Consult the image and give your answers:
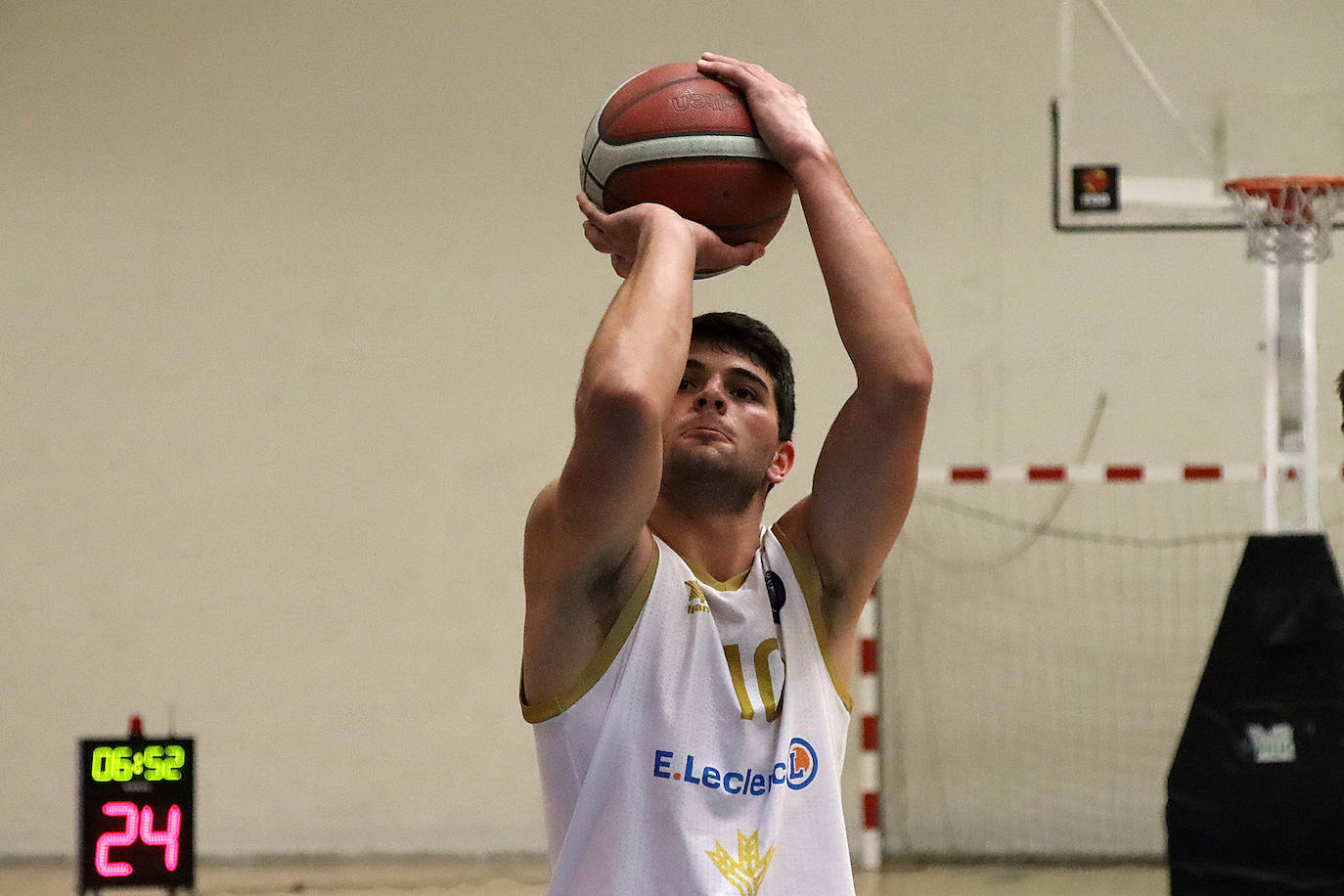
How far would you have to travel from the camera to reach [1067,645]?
277 inches

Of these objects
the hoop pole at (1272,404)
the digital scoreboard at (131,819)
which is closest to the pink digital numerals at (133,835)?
the digital scoreboard at (131,819)

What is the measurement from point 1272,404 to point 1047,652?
71.0 inches

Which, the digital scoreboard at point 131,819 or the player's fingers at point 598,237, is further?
the digital scoreboard at point 131,819

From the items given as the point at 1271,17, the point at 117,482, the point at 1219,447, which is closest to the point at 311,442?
the point at 117,482

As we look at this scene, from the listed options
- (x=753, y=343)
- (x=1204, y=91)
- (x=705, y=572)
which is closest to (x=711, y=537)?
(x=705, y=572)

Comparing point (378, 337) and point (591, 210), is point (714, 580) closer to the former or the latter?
point (591, 210)

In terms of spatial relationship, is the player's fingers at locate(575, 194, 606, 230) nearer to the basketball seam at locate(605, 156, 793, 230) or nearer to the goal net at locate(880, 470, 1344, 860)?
the basketball seam at locate(605, 156, 793, 230)

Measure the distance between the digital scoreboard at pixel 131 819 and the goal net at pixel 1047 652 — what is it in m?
3.61

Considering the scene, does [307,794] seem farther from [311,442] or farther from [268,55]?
[268,55]

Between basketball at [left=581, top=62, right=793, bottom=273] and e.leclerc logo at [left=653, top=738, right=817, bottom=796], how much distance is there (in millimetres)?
776

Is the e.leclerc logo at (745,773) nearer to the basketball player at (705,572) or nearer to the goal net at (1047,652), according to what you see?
the basketball player at (705,572)

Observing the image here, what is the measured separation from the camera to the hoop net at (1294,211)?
556 cm

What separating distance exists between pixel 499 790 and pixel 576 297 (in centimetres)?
235

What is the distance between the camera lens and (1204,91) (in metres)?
7.09
